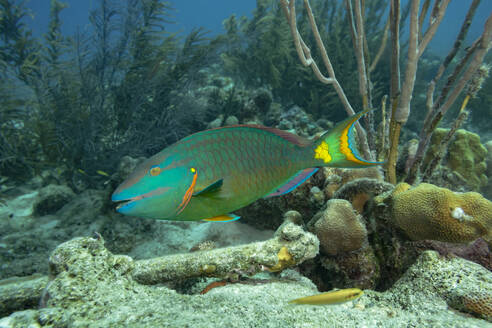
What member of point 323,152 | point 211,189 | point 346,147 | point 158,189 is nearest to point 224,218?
point 211,189

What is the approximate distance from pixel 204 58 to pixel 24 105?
4.29 meters

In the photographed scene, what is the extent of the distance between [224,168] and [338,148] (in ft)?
2.40

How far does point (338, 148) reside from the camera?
5.17 ft

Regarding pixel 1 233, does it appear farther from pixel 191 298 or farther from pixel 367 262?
pixel 367 262

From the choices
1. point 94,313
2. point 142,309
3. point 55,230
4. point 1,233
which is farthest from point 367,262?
point 1,233

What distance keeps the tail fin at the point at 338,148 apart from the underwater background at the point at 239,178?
12.7 inches

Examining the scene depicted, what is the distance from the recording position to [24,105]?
5488mm

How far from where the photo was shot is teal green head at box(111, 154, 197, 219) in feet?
4.48

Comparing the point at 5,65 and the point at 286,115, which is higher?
the point at 5,65

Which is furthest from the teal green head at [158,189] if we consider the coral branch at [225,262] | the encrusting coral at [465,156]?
the encrusting coral at [465,156]

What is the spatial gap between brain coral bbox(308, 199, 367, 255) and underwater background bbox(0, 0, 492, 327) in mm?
12

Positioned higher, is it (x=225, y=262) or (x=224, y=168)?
(x=224, y=168)

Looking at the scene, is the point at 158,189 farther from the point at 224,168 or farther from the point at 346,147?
the point at 346,147

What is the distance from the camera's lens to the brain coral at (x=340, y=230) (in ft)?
6.99
